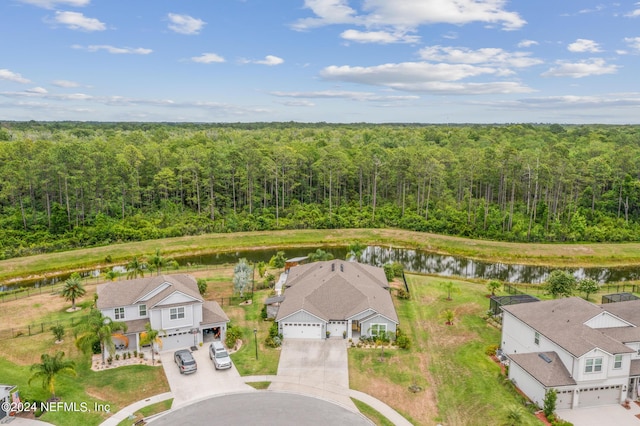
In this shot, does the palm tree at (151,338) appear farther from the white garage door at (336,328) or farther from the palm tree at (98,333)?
the white garage door at (336,328)

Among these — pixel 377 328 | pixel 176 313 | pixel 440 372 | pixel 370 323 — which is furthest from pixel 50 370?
pixel 440 372

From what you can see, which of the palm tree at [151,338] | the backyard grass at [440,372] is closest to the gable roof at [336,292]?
the backyard grass at [440,372]

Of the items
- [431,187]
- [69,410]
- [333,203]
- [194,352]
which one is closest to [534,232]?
[431,187]

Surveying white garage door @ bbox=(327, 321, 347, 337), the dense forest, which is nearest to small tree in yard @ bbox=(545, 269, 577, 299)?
white garage door @ bbox=(327, 321, 347, 337)

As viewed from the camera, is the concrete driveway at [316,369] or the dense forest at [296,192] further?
the dense forest at [296,192]

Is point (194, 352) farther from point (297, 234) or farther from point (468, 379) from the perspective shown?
point (297, 234)

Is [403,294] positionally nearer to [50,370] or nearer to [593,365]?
[593,365]
